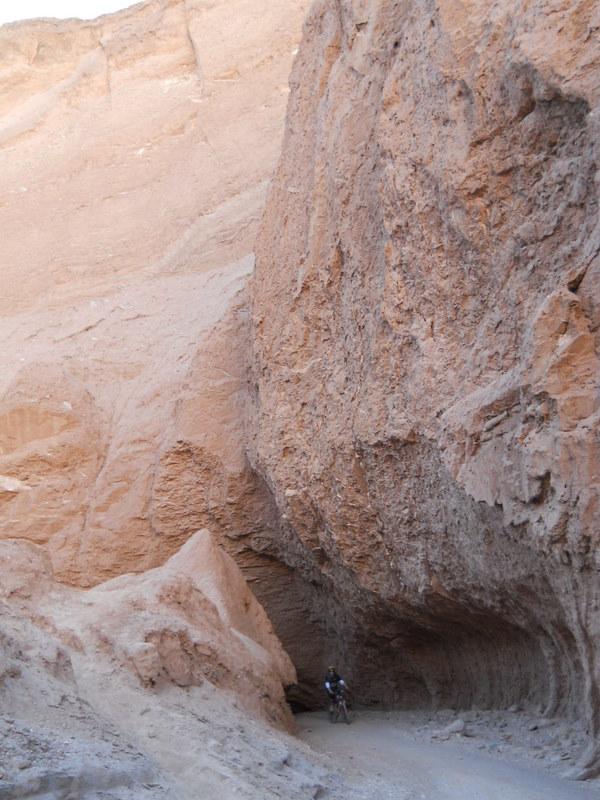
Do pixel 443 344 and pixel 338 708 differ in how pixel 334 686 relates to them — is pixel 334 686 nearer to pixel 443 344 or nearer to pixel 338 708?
pixel 338 708

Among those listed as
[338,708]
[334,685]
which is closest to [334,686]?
[334,685]

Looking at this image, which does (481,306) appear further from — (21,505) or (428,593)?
(21,505)

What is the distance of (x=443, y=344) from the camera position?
A: 831 cm

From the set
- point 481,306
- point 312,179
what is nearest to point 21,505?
point 312,179

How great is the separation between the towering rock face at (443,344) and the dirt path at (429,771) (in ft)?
1.84

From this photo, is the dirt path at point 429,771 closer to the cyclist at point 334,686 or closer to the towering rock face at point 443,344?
the towering rock face at point 443,344

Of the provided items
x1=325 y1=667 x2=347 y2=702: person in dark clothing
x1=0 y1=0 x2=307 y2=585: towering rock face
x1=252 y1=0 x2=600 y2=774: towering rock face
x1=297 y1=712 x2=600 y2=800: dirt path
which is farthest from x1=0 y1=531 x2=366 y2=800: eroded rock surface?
x1=0 y1=0 x2=307 y2=585: towering rock face

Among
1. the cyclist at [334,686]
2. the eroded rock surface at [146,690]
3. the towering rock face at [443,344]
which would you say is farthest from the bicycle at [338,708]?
the eroded rock surface at [146,690]

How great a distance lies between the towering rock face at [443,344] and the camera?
687 cm

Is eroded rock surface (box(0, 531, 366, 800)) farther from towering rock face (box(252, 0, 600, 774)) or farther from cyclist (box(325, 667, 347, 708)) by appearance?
towering rock face (box(252, 0, 600, 774))

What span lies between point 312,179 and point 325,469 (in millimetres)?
3180

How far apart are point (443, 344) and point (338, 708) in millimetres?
5025

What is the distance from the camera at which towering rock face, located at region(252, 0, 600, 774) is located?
6871 millimetres

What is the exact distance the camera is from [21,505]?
12.8 meters
